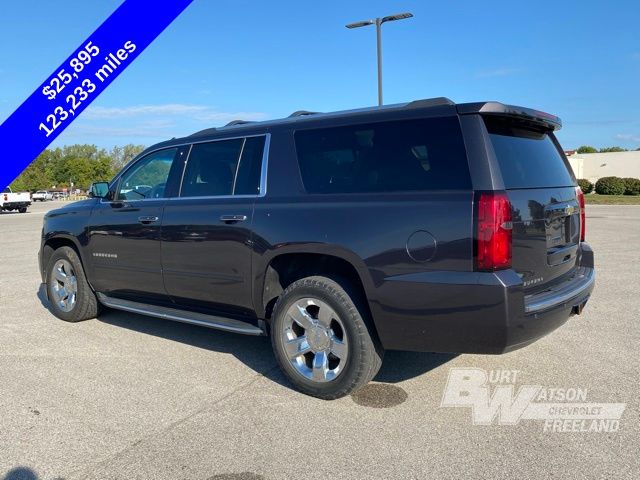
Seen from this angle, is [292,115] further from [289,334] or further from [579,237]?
[579,237]

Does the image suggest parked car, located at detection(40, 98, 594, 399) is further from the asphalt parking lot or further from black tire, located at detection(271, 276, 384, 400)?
the asphalt parking lot

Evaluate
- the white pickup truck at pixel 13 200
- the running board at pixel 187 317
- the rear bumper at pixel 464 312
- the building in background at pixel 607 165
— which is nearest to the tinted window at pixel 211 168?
the running board at pixel 187 317

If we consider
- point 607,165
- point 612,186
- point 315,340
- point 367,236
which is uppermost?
point 607,165

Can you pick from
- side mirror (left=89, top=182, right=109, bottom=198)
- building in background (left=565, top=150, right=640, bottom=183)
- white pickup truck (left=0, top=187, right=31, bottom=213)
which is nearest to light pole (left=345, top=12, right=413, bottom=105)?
side mirror (left=89, top=182, right=109, bottom=198)

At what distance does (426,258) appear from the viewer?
3.32 meters

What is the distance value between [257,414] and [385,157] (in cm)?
189

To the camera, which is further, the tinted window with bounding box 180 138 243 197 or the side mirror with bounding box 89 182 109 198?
the side mirror with bounding box 89 182 109 198

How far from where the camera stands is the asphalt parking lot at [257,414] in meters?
2.93

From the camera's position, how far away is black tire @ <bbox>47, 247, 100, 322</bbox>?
582cm

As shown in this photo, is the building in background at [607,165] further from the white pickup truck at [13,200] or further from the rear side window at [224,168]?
the rear side window at [224,168]

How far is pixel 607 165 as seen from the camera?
61.6 meters

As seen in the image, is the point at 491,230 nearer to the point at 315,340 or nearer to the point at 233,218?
the point at 315,340

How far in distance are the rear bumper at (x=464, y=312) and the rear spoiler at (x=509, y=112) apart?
1.00 m

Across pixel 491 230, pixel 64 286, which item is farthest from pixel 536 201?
pixel 64 286
